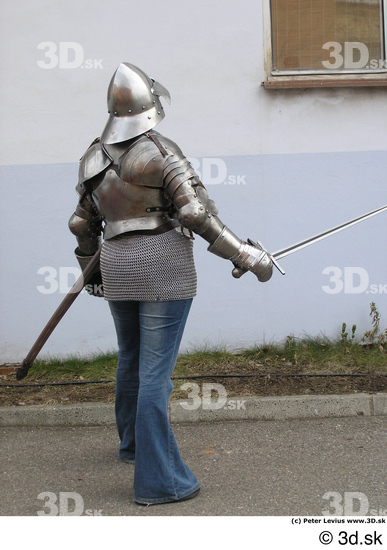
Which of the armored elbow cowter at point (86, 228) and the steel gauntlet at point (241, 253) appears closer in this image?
the steel gauntlet at point (241, 253)

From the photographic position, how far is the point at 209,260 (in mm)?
5844

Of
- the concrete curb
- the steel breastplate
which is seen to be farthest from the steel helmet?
the concrete curb

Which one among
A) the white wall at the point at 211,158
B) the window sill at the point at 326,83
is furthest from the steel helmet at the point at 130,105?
the window sill at the point at 326,83

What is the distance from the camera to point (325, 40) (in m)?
5.94

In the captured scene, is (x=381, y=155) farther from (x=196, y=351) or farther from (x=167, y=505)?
(x=167, y=505)

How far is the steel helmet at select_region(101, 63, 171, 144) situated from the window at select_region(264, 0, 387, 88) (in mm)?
2876

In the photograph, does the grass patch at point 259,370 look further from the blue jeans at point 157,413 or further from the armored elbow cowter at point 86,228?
the blue jeans at point 157,413

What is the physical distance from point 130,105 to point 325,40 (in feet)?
11.2

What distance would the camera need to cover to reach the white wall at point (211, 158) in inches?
224

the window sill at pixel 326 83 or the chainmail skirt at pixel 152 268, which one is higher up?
the window sill at pixel 326 83

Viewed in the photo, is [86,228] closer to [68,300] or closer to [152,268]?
[68,300]

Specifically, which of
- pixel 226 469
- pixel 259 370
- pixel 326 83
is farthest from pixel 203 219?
pixel 326 83

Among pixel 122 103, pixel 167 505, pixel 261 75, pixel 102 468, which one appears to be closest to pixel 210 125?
pixel 261 75

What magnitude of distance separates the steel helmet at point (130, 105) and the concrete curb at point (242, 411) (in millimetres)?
2112
